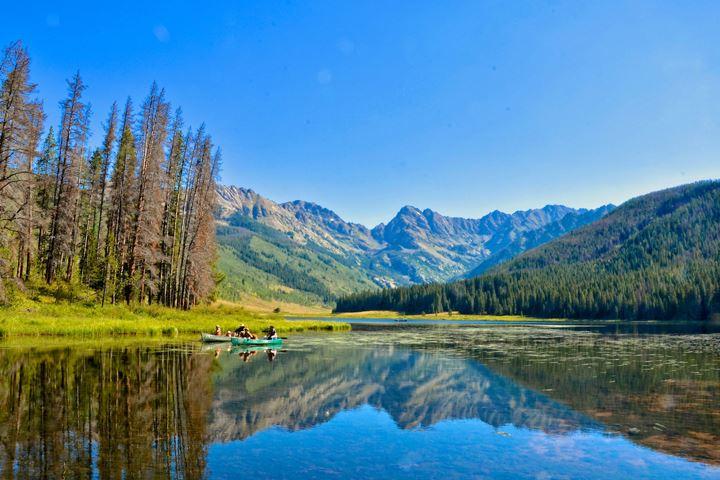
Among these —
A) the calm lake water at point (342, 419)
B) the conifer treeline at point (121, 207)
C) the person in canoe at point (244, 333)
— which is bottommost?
the calm lake water at point (342, 419)

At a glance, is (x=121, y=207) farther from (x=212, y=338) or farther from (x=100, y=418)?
(x=100, y=418)

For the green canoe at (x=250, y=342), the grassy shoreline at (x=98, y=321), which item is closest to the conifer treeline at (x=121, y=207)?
the grassy shoreline at (x=98, y=321)

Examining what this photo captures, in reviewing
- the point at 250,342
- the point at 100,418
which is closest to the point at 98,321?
the point at 250,342

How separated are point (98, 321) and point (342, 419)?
1422 inches

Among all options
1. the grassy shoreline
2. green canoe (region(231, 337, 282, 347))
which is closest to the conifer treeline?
the grassy shoreline

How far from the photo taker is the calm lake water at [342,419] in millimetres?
13320

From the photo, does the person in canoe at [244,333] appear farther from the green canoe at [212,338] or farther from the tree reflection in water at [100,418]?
the tree reflection in water at [100,418]

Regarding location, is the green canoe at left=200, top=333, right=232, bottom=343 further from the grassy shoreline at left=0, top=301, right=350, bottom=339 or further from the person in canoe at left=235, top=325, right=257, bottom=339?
the grassy shoreline at left=0, top=301, right=350, bottom=339

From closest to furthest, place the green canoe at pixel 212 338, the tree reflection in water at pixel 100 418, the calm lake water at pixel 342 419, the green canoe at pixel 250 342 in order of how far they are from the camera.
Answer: the tree reflection in water at pixel 100 418, the calm lake water at pixel 342 419, the green canoe at pixel 250 342, the green canoe at pixel 212 338

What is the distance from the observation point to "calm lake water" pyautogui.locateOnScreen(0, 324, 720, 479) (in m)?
13.3

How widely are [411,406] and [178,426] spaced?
33.4 ft

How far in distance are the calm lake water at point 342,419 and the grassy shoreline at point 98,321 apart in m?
9.63

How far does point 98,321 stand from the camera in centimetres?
4728

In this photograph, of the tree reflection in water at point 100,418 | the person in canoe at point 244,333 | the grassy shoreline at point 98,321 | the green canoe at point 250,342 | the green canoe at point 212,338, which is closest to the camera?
the tree reflection in water at point 100,418
